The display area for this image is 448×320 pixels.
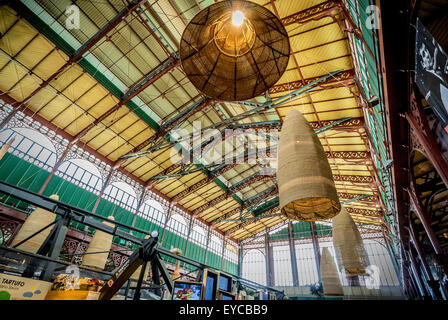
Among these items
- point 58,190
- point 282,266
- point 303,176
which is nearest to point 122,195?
point 58,190

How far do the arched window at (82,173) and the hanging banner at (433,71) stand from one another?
1695 cm

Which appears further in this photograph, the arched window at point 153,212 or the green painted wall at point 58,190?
the arched window at point 153,212

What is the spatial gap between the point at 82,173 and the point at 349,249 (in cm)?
1567

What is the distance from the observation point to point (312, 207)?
4164 mm

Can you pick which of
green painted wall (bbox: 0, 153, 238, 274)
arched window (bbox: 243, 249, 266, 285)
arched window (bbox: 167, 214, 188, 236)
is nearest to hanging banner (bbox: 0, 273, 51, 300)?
green painted wall (bbox: 0, 153, 238, 274)

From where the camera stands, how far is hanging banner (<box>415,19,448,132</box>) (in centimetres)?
185

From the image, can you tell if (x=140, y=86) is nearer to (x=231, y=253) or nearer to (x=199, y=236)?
(x=199, y=236)

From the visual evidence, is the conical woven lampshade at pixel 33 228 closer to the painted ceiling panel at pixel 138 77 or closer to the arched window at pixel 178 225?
the painted ceiling panel at pixel 138 77

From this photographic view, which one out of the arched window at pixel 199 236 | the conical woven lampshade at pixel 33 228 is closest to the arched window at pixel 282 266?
the arched window at pixel 199 236

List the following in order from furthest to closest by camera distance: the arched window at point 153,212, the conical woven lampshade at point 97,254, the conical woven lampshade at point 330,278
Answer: the arched window at point 153,212, the conical woven lampshade at point 330,278, the conical woven lampshade at point 97,254

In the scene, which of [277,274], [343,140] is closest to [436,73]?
[343,140]

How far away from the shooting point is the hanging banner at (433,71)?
6.07 ft

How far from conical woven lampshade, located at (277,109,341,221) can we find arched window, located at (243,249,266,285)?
2560 centimetres

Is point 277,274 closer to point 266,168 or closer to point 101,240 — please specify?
point 266,168
